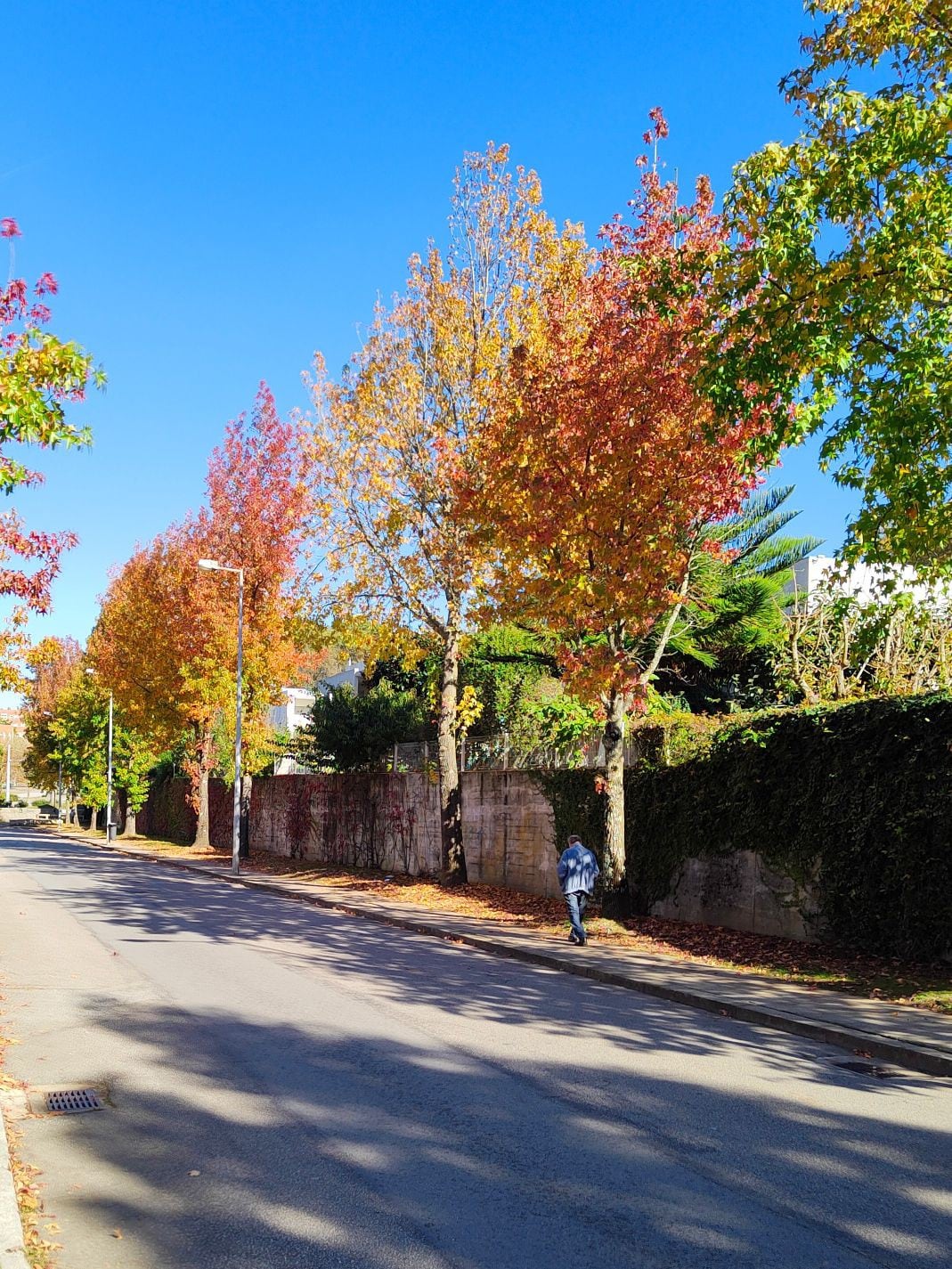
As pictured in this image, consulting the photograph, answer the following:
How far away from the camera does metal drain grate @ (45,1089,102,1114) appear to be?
6.98m

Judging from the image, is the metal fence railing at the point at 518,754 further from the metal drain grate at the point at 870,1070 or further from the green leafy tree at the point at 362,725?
the metal drain grate at the point at 870,1070

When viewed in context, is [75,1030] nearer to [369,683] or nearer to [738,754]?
[738,754]

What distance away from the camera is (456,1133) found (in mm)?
6281

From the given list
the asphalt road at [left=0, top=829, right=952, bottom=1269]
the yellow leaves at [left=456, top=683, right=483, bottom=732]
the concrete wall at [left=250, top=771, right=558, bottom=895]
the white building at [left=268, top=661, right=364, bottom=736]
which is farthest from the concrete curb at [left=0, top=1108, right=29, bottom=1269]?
the white building at [left=268, top=661, right=364, bottom=736]

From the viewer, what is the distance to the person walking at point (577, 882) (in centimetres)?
1501

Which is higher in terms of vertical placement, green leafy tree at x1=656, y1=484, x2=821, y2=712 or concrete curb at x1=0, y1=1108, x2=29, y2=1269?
green leafy tree at x1=656, y1=484, x2=821, y2=712

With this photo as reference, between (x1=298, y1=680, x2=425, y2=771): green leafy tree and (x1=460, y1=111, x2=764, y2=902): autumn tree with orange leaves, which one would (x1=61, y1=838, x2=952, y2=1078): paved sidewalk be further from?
(x1=298, y1=680, x2=425, y2=771): green leafy tree

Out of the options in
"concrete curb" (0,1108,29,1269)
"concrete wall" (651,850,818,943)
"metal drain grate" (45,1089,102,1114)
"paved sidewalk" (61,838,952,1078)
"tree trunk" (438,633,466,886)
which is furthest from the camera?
"tree trunk" (438,633,466,886)

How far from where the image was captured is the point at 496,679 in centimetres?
3341

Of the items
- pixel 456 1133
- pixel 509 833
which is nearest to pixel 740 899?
pixel 509 833

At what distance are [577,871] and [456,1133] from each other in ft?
29.7

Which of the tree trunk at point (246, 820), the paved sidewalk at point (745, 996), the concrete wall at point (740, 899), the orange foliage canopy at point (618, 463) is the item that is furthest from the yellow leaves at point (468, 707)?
the tree trunk at point (246, 820)

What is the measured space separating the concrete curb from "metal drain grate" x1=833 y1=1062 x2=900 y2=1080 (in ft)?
20.0

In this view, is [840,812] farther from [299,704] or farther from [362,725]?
[299,704]
